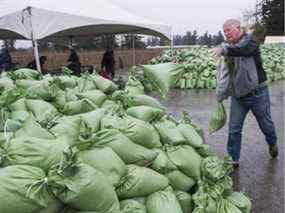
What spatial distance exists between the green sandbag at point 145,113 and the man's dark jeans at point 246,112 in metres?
1.65

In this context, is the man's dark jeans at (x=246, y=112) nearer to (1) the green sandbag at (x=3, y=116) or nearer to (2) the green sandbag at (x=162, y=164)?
(2) the green sandbag at (x=162, y=164)

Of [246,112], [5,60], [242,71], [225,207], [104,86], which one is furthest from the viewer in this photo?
[5,60]

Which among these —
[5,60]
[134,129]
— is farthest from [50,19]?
[134,129]

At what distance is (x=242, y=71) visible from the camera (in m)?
4.86

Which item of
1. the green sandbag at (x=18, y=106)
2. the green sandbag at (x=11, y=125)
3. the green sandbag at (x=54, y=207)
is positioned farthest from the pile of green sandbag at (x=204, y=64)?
the green sandbag at (x=54, y=207)

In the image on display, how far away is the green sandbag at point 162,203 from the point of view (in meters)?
2.70

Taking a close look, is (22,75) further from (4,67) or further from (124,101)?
(4,67)

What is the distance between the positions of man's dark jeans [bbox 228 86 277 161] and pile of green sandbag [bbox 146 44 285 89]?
22.8 ft

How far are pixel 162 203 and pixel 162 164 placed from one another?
0.40 metres

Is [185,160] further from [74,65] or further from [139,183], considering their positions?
[74,65]

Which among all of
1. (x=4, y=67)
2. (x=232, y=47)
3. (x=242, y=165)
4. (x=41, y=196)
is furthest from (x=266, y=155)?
(x=4, y=67)

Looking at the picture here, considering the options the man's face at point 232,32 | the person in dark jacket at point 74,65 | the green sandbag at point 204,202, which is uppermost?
the man's face at point 232,32

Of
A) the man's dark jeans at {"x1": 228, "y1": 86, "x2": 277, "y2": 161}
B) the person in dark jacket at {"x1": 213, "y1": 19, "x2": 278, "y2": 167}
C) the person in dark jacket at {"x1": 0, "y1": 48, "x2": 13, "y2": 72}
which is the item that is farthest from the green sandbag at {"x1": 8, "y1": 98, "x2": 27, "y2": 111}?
the person in dark jacket at {"x1": 0, "y1": 48, "x2": 13, "y2": 72}

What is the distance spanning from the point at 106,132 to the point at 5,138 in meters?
0.64
